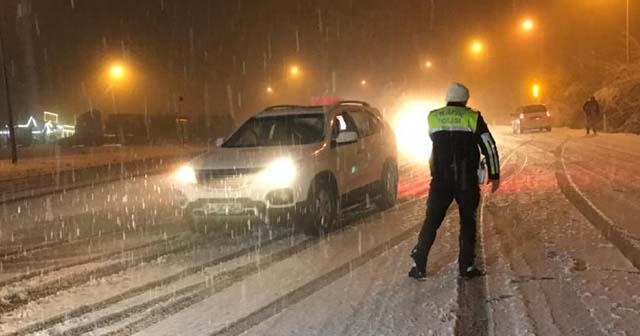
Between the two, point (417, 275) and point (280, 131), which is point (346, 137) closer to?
point (280, 131)

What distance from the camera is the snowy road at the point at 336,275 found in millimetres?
5195

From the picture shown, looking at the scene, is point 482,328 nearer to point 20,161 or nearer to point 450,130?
point 450,130

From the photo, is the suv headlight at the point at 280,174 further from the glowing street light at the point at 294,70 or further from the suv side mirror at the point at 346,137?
the glowing street light at the point at 294,70

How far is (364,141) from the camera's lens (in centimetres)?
1064

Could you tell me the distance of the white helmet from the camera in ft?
20.7

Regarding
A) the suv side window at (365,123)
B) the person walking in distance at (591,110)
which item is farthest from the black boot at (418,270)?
the person walking in distance at (591,110)

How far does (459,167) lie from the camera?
6.25 metres

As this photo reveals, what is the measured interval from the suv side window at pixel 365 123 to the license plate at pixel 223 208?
273 cm

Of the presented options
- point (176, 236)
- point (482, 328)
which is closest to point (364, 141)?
point (176, 236)

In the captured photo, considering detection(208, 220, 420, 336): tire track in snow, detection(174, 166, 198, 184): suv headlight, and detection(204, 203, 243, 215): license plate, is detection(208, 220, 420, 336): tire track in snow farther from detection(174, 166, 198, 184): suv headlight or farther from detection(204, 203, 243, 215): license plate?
detection(174, 166, 198, 184): suv headlight

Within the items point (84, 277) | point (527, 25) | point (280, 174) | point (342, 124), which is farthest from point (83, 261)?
point (527, 25)

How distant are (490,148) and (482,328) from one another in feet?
6.22

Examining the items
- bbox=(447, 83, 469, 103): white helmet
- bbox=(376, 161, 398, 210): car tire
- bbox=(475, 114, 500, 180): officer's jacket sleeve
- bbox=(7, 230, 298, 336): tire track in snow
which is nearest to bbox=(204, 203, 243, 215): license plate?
bbox=(7, 230, 298, 336): tire track in snow

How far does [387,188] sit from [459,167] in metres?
5.07
